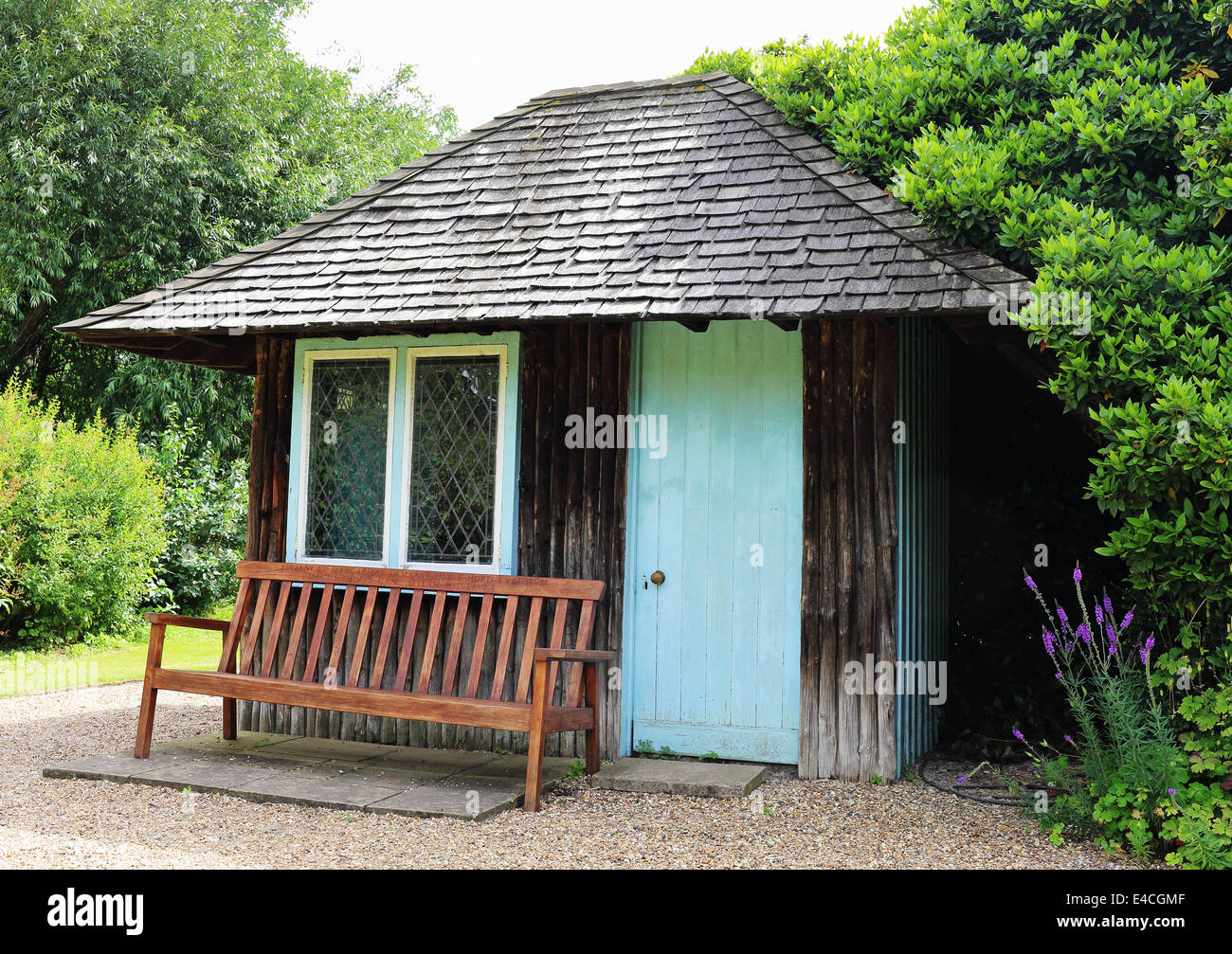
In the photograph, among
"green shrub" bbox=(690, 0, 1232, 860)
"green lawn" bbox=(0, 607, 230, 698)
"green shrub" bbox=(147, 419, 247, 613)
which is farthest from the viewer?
"green shrub" bbox=(147, 419, 247, 613)

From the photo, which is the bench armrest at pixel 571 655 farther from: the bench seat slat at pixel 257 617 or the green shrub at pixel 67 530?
the green shrub at pixel 67 530

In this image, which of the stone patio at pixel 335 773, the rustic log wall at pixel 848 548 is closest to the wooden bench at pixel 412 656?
the stone patio at pixel 335 773

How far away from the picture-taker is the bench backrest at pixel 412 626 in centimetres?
604

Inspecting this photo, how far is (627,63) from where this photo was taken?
1884 cm

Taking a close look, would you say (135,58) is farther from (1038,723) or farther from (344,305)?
(1038,723)

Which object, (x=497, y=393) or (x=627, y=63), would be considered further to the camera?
(x=627, y=63)

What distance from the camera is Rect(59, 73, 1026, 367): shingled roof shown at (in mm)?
5965

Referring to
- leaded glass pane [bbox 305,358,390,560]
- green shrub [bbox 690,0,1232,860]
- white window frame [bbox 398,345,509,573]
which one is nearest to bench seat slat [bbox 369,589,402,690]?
white window frame [bbox 398,345,509,573]

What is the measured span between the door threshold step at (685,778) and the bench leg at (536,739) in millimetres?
599

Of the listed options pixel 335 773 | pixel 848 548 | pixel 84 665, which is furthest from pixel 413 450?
pixel 84 665

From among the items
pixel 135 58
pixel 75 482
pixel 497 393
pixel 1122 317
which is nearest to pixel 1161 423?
Answer: pixel 1122 317

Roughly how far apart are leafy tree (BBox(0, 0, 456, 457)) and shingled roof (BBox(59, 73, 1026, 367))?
8019 millimetres

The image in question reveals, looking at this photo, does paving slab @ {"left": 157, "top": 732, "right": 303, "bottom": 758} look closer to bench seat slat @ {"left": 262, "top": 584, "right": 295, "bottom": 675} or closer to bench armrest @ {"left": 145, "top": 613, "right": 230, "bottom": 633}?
bench seat slat @ {"left": 262, "top": 584, "right": 295, "bottom": 675}

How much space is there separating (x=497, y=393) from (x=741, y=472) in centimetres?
174
